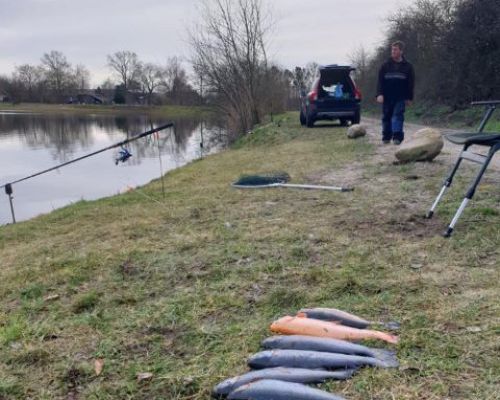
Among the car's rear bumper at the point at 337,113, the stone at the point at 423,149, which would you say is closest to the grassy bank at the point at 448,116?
the car's rear bumper at the point at 337,113

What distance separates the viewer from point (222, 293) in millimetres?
3387

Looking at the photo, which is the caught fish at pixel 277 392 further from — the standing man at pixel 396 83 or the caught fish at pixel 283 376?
the standing man at pixel 396 83

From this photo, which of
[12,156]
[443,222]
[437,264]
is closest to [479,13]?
[443,222]

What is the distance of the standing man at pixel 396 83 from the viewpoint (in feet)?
28.8

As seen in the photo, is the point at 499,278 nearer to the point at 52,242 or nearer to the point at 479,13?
the point at 52,242

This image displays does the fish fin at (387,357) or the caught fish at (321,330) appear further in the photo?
the caught fish at (321,330)

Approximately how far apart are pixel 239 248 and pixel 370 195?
2264mm

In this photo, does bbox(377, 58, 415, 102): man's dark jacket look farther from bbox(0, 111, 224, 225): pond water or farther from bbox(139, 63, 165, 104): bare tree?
bbox(139, 63, 165, 104): bare tree

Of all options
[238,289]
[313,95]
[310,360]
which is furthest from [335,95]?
[310,360]

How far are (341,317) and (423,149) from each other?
216 inches

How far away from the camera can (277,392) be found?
2.05 meters

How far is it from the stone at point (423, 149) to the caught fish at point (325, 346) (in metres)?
5.71

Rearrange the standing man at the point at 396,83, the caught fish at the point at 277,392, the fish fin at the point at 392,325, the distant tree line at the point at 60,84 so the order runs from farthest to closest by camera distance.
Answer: the distant tree line at the point at 60,84, the standing man at the point at 396,83, the fish fin at the point at 392,325, the caught fish at the point at 277,392

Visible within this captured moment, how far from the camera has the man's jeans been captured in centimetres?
907
